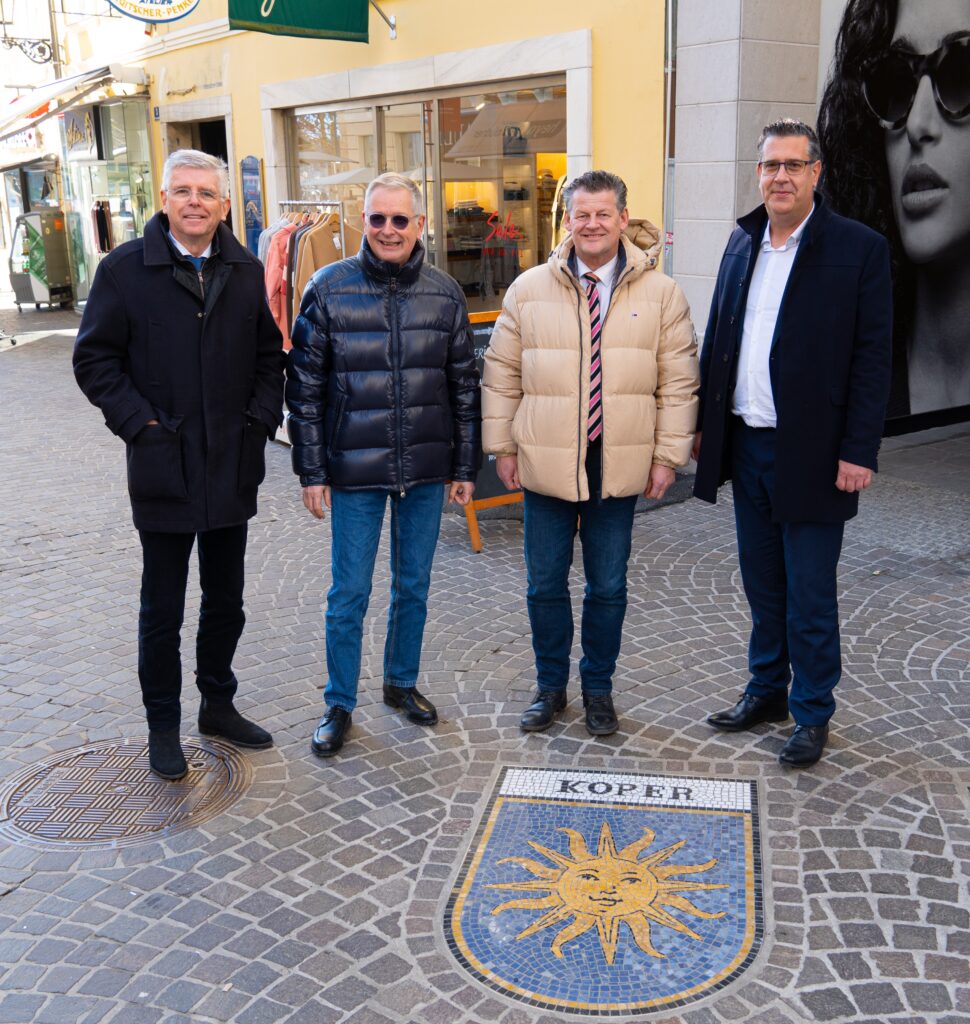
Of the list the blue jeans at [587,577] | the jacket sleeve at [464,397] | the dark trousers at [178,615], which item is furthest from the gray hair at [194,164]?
the blue jeans at [587,577]

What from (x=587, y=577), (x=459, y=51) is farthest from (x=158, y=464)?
(x=459, y=51)

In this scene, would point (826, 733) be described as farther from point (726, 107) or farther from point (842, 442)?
point (726, 107)

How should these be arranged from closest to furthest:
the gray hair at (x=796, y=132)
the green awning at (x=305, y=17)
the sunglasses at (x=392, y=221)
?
the gray hair at (x=796, y=132) < the sunglasses at (x=392, y=221) < the green awning at (x=305, y=17)

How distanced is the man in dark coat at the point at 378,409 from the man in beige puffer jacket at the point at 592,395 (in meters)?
0.19

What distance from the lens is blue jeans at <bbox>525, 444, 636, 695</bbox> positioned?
4160mm

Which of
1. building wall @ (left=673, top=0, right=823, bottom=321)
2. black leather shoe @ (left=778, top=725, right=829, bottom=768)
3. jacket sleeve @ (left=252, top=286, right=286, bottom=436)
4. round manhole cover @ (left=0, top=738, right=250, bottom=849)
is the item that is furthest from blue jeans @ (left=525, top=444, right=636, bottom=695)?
building wall @ (left=673, top=0, right=823, bottom=321)

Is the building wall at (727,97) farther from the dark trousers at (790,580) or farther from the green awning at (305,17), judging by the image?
the dark trousers at (790,580)

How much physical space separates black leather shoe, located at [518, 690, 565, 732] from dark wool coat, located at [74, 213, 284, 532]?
1.33 metres

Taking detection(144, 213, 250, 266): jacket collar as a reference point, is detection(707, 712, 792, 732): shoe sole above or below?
below

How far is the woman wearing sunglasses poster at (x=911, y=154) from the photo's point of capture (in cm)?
799

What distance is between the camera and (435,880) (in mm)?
3373

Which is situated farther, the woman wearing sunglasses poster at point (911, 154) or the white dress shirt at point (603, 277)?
the woman wearing sunglasses poster at point (911, 154)

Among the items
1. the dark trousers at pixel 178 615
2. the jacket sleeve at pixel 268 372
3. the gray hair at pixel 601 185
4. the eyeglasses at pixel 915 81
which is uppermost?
the eyeglasses at pixel 915 81

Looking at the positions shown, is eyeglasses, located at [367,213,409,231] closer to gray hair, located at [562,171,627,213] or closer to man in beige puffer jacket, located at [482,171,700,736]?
man in beige puffer jacket, located at [482,171,700,736]
